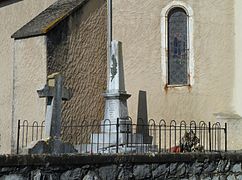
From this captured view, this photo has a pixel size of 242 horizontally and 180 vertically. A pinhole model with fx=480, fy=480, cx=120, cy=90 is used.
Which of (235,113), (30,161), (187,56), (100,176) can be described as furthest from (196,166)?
(187,56)

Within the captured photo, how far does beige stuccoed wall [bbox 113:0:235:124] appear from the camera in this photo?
11.3 meters

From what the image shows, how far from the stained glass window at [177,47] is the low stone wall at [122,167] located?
4.42m

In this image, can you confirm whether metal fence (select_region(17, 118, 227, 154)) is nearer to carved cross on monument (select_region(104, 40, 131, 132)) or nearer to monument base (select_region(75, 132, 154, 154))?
monument base (select_region(75, 132, 154, 154))

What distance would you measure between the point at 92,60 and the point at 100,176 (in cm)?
669

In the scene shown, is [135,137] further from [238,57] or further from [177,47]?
[238,57]

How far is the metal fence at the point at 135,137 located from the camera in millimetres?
9891

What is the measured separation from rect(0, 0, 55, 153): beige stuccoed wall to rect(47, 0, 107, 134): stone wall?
187 cm

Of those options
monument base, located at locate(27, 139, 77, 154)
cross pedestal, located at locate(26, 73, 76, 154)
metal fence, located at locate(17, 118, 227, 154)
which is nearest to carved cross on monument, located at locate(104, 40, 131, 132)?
metal fence, located at locate(17, 118, 227, 154)

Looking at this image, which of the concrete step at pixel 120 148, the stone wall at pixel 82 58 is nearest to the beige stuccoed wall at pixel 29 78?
the stone wall at pixel 82 58

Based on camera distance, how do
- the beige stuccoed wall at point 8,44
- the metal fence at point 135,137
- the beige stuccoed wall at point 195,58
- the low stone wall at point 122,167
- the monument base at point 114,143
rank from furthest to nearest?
1. the beige stuccoed wall at point 8,44
2. the beige stuccoed wall at point 195,58
3. the metal fence at point 135,137
4. the monument base at point 114,143
5. the low stone wall at point 122,167

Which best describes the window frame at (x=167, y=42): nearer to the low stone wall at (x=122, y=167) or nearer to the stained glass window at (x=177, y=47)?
the stained glass window at (x=177, y=47)

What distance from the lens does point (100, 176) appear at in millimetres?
5797

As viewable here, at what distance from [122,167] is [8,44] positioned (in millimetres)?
9385

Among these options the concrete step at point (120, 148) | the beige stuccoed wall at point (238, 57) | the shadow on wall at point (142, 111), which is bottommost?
the concrete step at point (120, 148)
